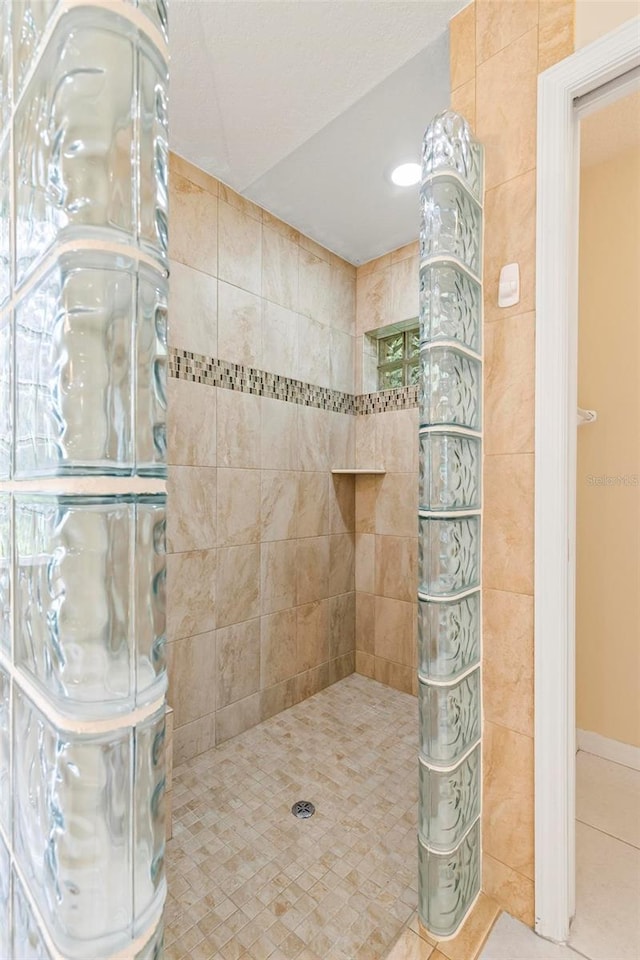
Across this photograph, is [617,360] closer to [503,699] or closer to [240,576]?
[503,699]

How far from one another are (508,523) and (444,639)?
35 cm

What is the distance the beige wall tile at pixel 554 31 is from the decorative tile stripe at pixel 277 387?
146cm

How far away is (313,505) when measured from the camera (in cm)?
253

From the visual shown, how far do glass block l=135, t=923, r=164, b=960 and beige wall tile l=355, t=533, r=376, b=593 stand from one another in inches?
93.4

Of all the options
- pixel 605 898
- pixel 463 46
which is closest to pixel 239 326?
pixel 463 46

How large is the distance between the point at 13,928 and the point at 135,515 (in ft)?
1.52

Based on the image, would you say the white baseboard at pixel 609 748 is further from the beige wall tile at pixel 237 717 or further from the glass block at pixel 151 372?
the glass block at pixel 151 372

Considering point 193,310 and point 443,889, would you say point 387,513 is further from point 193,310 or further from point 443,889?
point 443,889

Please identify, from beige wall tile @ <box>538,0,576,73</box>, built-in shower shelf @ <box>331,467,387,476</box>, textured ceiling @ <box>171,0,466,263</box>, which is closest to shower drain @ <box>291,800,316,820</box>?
built-in shower shelf @ <box>331,467,387,476</box>

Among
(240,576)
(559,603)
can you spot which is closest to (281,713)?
(240,576)

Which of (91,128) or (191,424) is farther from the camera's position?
(191,424)

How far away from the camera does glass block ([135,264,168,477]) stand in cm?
35

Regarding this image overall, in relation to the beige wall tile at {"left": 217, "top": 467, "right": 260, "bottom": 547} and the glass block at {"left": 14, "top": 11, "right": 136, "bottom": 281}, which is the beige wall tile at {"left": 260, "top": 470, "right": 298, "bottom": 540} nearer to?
the beige wall tile at {"left": 217, "top": 467, "right": 260, "bottom": 547}

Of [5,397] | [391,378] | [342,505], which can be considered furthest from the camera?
[391,378]
